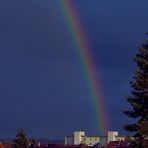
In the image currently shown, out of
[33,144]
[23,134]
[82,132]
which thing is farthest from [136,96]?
[82,132]

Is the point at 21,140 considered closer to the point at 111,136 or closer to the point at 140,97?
the point at 140,97

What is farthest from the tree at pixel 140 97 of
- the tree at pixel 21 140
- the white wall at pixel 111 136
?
the white wall at pixel 111 136

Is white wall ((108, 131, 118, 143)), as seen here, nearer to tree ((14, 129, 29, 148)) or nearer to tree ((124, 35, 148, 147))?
tree ((14, 129, 29, 148))

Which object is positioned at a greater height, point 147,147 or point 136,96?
point 136,96

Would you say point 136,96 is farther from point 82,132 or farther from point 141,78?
point 82,132

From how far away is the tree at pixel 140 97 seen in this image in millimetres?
50750

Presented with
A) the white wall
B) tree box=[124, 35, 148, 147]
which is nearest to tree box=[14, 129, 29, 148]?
tree box=[124, 35, 148, 147]

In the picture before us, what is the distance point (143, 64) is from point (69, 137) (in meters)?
143

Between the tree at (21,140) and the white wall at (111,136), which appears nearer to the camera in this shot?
the tree at (21,140)

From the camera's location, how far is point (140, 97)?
51.1 metres

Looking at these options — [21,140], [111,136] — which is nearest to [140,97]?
[21,140]

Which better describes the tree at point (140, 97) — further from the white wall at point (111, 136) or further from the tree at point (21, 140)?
the white wall at point (111, 136)

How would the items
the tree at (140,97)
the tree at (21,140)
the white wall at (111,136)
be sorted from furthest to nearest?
the white wall at (111,136) < the tree at (21,140) < the tree at (140,97)

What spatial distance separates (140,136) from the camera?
166 feet
